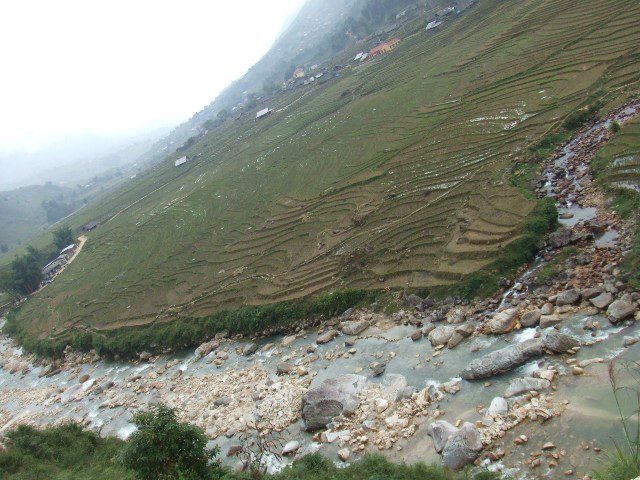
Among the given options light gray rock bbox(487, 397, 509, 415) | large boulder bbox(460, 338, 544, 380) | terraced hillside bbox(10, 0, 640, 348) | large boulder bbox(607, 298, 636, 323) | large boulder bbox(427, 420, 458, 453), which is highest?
terraced hillside bbox(10, 0, 640, 348)

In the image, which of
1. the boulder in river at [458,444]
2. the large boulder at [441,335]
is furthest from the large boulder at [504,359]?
the large boulder at [441,335]

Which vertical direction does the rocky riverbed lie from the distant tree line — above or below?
below

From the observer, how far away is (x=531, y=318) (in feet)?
51.8

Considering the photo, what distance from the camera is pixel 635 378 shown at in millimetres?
11539

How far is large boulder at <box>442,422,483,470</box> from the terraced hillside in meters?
9.27

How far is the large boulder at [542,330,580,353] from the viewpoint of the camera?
13.6 m

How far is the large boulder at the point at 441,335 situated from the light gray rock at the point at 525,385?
4.15 metres

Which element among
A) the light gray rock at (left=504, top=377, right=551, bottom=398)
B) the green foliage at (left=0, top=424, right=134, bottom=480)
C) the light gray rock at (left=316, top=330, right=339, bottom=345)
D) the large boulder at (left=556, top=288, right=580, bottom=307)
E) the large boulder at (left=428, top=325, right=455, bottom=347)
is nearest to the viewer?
the light gray rock at (left=504, top=377, right=551, bottom=398)

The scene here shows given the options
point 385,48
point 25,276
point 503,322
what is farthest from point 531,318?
point 385,48

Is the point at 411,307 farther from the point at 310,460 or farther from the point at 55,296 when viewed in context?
the point at 55,296

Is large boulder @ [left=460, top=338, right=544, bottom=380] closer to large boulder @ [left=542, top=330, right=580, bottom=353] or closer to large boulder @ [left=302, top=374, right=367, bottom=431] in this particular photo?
large boulder @ [left=542, top=330, right=580, bottom=353]

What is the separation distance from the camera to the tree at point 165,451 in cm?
1222

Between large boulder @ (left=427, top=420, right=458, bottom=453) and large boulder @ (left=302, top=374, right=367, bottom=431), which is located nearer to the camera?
large boulder @ (left=427, top=420, right=458, bottom=453)

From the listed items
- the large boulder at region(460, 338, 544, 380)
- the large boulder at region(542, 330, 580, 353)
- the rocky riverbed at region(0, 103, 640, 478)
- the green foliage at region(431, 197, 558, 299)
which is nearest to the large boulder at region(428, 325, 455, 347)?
the rocky riverbed at region(0, 103, 640, 478)
